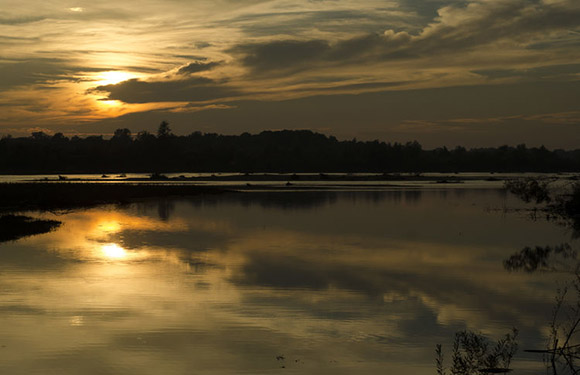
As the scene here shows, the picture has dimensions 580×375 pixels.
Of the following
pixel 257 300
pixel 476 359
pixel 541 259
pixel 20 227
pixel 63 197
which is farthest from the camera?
pixel 63 197

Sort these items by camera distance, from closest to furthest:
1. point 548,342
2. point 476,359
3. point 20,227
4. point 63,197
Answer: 1. point 476,359
2. point 548,342
3. point 20,227
4. point 63,197

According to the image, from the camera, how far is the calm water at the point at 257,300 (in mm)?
13602

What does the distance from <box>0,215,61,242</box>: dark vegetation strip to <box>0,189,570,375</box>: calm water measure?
3.81 feet

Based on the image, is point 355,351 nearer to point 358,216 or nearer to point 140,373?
point 140,373

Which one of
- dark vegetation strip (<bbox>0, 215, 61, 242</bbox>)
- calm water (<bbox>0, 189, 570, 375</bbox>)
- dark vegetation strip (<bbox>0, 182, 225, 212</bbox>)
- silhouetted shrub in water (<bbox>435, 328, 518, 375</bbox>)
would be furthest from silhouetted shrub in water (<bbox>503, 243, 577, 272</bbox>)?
dark vegetation strip (<bbox>0, 182, 225, 212</bbox>)

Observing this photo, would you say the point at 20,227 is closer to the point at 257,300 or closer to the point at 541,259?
the point at 257,300

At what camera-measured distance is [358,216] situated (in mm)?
52375

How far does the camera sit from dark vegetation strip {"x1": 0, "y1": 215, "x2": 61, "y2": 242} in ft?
115

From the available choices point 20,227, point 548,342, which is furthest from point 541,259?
point 20,227

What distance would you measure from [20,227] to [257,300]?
24224mm

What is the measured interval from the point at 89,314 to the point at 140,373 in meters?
5.32

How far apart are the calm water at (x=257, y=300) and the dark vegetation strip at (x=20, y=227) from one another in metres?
1.16

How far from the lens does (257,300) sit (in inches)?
760

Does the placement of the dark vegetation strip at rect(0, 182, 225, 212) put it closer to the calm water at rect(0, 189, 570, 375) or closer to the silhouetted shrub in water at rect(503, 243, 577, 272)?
the calm water at rect(0, 189, 570, 375)
